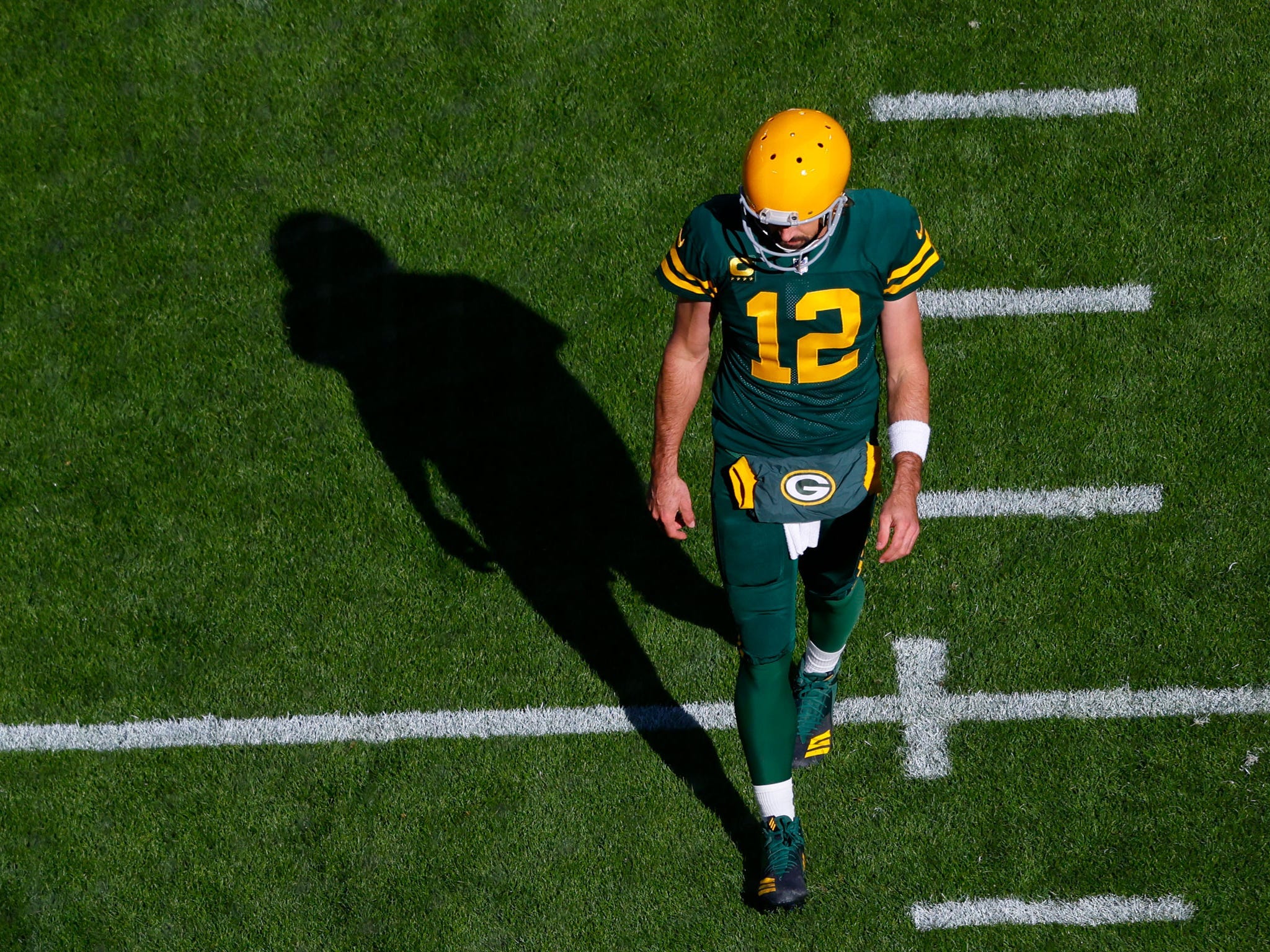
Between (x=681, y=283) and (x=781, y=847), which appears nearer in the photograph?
(x=681, y=283)

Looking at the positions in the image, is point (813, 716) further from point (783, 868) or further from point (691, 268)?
point (691, 268)

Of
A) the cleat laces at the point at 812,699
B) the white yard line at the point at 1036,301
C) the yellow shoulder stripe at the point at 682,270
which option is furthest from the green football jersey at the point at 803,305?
the white yard line at the point at 1036,301

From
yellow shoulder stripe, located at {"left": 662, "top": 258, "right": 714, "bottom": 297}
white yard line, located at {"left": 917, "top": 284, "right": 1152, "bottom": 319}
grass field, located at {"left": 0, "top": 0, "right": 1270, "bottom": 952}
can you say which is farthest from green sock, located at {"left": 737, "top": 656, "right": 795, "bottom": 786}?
white yard line, located at {"left": 917, "top": 284, "right": 1152, "bottom": 319}

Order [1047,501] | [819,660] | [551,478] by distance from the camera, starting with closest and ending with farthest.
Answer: [819,660]
[1047,501]
[551,478]

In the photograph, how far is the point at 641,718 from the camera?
17.2 ft

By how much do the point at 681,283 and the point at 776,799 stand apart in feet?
6.64

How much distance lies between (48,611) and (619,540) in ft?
8.77

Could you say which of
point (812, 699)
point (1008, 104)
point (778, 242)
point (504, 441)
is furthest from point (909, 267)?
point (1008, 104)

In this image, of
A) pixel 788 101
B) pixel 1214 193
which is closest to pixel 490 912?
pixel 788 101

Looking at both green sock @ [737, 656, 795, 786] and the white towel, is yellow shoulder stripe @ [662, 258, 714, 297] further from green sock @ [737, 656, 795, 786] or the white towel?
green sock @ [737, 656, 795, 786]

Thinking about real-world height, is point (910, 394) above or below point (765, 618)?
above

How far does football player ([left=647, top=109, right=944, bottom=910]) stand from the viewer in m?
3.84

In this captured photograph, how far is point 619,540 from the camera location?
18.7ft

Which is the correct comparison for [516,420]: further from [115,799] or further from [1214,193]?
[1214,193]
